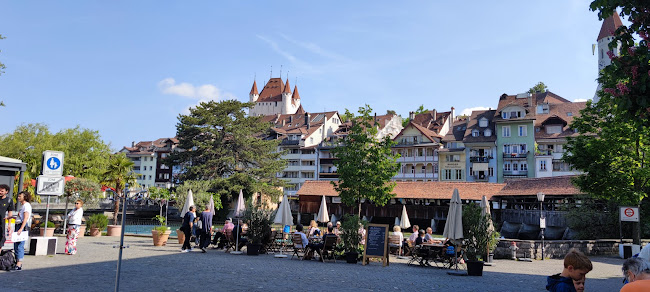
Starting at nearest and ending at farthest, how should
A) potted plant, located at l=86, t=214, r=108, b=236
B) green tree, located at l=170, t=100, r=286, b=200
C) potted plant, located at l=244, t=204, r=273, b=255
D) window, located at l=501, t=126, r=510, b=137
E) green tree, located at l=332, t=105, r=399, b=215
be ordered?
potted plant, located at l=244, t=204, r=273, b=255, potted plant, located at l=86, t=214, r=108, b=236, green tree, located at l=332, t=105, r=399, b=215, green tree, located at l=170, t=100, r=286, b=200, window, located at l=501, t=126, r=510, b=137

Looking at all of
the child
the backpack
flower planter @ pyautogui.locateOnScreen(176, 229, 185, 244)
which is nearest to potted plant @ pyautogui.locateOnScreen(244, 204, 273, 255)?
flower planter @ pyautogui.locateOnScreen(176, 229, 185, 244)

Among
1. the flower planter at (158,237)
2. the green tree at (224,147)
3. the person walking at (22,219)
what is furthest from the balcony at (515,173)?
the person walking at (22,219)

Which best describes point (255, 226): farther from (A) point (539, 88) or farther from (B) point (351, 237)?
(A) point (539, 88)

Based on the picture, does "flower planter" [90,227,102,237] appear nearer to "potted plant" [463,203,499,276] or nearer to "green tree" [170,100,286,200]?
"potted plant" [463,203,499,276]

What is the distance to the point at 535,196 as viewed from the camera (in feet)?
141

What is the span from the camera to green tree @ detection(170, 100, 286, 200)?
198ft

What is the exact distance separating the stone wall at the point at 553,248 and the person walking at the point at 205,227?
12.3 m

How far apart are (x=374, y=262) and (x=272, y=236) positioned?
169 inches

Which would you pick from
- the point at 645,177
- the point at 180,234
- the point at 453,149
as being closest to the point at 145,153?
the point at 453,149

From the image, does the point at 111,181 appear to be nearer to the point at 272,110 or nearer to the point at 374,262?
the point at 374,262

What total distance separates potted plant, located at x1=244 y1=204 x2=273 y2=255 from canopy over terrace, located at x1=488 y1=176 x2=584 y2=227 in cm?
2710

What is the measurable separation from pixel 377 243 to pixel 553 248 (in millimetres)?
11013

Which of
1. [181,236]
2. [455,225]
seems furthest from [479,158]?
[455,225]

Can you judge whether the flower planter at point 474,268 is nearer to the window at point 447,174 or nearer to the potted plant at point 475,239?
the potted plant at point 475,239
